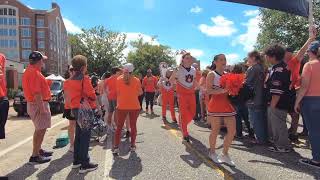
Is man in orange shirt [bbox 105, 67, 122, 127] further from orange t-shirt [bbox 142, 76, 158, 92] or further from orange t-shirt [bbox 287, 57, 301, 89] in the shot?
orange t-shirt [bbox 142, 76, 158, 92]

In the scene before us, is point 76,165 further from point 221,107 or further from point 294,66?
point 294,66

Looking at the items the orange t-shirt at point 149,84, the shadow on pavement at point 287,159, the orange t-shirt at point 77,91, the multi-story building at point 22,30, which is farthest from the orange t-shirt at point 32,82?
the multi-story building at point 22,30

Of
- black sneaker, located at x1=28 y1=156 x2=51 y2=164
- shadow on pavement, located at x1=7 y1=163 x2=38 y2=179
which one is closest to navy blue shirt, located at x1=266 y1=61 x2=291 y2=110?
black sneaker, located at x1=28 y1=156 x2=51 y2=164

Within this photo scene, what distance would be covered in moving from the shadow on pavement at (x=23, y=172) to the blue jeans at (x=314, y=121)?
181 inches

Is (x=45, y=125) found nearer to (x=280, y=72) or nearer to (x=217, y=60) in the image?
(x=217, y=60)

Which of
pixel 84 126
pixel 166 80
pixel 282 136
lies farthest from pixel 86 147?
pixel 166 80

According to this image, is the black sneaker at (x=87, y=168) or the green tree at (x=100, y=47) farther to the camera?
the green tree at (x=100, y=47)

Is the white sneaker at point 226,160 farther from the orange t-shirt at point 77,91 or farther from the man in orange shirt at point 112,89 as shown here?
the man in orange shirt at point 112,89

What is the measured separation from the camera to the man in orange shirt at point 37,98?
27.3 feet

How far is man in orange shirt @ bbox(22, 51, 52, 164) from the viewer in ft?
27.3

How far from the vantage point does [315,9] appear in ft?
148

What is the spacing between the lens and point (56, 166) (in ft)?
26.7

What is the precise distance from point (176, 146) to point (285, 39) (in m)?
40.5

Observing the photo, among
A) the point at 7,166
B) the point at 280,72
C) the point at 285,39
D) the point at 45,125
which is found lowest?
the point at 7,166
